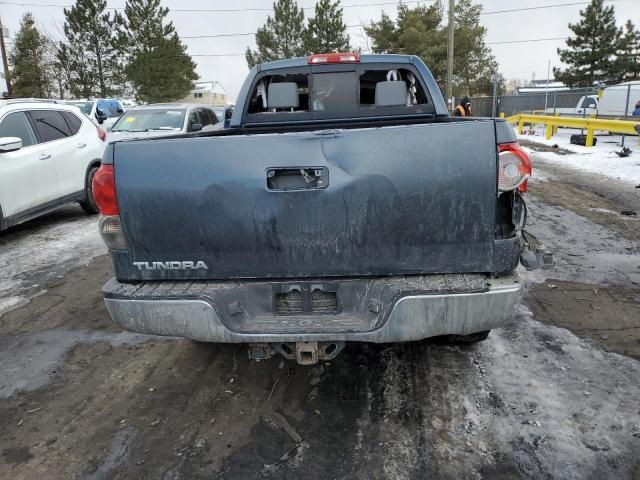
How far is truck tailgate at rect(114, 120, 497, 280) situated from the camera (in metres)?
2.60

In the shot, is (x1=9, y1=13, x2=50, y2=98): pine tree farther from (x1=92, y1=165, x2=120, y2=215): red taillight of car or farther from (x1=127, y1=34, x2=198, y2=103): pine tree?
(x1=92, y1=165, x2=120, y2=215): red taillight of car

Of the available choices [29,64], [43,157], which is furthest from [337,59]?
[29,64]

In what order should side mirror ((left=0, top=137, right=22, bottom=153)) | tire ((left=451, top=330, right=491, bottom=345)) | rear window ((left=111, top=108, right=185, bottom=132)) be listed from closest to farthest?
1. tire ((left=451, top=330, right=491, bottom=345))
2. side mirror ((left=0, top=137, right=22, bottom=153))
3. rear window ((left=111, top=108, right=185, bottom=132))

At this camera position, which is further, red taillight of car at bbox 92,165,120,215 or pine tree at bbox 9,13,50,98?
pine tree at bbox 9,13,50,98

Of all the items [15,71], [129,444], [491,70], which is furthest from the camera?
[491,70]

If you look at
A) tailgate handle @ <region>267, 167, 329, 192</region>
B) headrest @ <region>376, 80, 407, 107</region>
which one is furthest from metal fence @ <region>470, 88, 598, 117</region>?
tailgate handle @ <region>267, 167, 329, 192</region>

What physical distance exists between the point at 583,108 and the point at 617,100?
145cm

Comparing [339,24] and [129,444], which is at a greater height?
[339,24]

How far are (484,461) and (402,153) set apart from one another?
160 cm

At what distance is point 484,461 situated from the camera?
2656 mm

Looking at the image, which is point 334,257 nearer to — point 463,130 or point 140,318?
point 463,130

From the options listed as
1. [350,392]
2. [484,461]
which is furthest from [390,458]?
[350,392]

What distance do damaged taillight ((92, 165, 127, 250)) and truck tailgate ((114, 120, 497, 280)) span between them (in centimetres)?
5

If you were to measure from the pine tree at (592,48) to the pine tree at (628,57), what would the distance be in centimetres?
45
